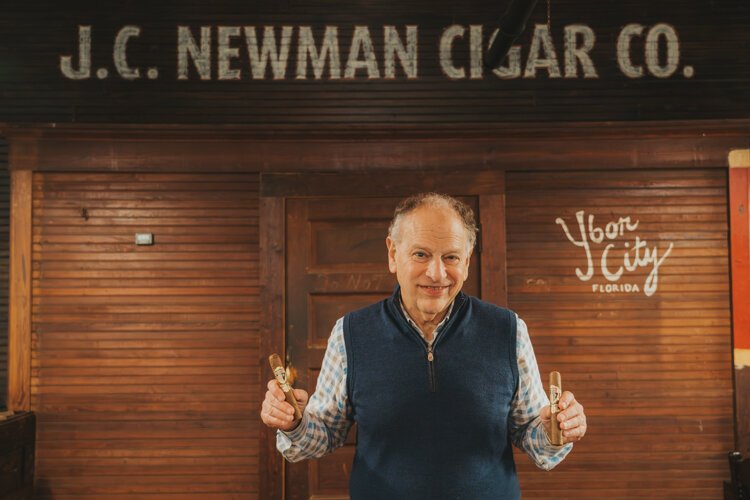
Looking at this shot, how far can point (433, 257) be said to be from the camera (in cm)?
211

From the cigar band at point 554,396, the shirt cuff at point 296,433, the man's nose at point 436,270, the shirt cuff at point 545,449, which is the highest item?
the man's nose at point 436,270

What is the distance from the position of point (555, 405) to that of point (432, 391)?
1.47 feet

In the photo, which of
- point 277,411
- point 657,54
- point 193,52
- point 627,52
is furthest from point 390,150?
point 277,411

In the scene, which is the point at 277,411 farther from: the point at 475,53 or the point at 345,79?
the point at 475,53

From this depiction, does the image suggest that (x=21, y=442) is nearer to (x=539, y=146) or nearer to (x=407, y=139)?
(x=407, y=139)

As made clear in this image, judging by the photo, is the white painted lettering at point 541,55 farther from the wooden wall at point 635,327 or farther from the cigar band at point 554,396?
the cigar band at point 554,396

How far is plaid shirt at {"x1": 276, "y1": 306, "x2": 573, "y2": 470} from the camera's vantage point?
2150 mm

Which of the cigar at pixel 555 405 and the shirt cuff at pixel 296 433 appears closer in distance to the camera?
the cigar at pixel 555 405

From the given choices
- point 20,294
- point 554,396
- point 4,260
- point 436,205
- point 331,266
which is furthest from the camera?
point 4,260

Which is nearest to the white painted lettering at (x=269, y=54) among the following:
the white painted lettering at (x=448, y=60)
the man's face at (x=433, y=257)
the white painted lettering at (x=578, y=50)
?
the white painted lettering at (x=448, y=60)

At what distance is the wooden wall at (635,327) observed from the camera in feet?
16.1

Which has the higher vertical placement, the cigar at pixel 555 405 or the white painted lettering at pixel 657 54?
the white painted lettering at pixel 657 54

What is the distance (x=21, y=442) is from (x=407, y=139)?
13.7 feet

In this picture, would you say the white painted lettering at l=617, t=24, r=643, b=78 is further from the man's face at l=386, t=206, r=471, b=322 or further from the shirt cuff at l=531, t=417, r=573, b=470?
the shirt cuff at l=531, t=417, r=573, b=470
